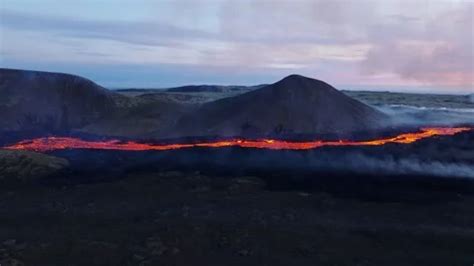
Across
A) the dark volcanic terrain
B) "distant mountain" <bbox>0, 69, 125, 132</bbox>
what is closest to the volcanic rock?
the dark volcanic terrain

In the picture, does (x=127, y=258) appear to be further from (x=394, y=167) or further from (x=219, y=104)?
(x=219, y=104)

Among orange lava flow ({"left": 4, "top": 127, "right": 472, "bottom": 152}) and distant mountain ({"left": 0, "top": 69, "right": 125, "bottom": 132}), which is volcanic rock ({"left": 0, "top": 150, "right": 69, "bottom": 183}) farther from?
distant mountain ({"left": 0, "top": 69, "right": 125, "bottom": 132})

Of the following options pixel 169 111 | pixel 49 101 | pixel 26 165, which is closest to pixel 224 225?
pixel 26 165

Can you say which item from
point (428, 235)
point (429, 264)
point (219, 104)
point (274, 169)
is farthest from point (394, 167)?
point (219, 104)

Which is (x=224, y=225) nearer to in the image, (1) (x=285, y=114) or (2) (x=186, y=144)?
(2) (x=186, y=144)

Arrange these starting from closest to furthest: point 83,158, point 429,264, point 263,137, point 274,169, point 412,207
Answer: point 429,264
point 412,207
point 274,169
point 83,158
point 263,137

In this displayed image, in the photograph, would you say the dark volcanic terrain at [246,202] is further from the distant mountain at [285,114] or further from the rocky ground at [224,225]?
the distant mountain at [285,114]
